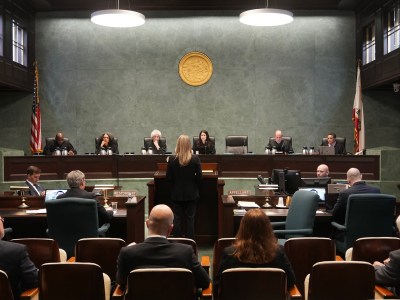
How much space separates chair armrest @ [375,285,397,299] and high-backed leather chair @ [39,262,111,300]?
163 cm

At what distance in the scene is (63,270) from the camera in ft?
9.96

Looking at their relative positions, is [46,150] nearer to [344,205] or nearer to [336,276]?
[344,205]

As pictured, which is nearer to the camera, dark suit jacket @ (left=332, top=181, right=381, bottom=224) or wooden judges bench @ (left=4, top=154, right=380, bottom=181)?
dark suit jacket @ (left=332, top=181, right=381, bottom=224)

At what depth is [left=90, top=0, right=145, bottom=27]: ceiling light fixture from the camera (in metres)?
10.3

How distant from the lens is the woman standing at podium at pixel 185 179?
675cm

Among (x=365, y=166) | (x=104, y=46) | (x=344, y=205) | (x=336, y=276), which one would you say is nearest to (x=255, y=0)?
(x=104, y=46)

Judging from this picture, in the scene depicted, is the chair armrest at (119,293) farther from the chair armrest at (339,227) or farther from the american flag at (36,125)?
the american flag at (36,125)

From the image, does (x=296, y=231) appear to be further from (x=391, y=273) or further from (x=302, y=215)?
(x=391, y=273)

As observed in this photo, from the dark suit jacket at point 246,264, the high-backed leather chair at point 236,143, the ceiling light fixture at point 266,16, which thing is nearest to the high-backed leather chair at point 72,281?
the dark suit jacket at point 246,264

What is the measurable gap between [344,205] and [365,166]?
513 centimetres

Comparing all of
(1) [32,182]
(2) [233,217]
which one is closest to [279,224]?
(2) [233,217]

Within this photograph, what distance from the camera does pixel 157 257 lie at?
308 centimetres

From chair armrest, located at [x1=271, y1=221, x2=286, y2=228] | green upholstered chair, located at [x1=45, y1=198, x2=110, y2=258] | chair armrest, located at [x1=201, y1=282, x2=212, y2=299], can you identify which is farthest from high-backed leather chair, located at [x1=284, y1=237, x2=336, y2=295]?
green upholstered chair, located at [x1=45, y1=198, x2=110, y2=258]

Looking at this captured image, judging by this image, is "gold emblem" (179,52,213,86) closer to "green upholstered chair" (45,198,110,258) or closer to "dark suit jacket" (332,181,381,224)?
"dark suit jacket" (332,181,381,224)
